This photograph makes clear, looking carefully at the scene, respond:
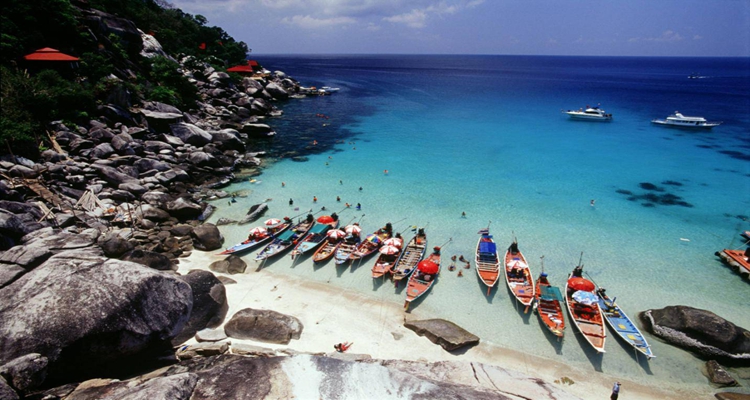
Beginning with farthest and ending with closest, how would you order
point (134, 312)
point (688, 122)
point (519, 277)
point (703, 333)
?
point (688, 122) → point (519, 277) → point (703, 333) → point (134, 312)

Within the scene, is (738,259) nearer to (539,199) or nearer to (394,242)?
(539,199)

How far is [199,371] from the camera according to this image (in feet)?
35.4

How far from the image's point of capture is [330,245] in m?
24.2

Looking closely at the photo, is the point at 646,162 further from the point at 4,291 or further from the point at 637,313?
the point at 4,291

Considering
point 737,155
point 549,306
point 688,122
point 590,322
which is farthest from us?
point 688,122

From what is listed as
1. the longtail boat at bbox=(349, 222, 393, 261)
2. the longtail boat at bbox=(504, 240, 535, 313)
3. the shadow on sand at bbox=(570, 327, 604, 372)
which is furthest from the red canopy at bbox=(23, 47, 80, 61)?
the shadow on sand at bbox=(570, 327, 604, 372)

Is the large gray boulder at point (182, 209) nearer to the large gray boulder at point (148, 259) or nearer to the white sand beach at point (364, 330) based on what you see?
the white sand beach at point (364, 330)

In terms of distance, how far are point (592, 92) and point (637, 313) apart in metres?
113

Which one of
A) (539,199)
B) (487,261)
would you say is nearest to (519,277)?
(487,261)

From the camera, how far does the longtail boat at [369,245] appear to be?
22.8m

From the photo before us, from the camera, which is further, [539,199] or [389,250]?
[539,199]

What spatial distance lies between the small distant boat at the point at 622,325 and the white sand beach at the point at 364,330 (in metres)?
1.81

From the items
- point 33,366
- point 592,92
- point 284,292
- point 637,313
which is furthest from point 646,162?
point 592,92

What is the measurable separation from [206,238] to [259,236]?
11.7 feet
